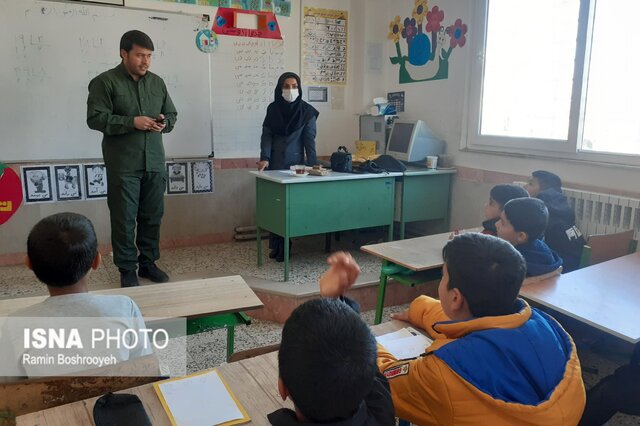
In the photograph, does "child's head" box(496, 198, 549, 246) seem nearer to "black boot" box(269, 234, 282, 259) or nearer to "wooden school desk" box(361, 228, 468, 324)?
"wooden school desk" box(361, 228, 468, 324)

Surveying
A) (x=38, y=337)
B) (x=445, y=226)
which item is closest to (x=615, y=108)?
(x=445, y=226)

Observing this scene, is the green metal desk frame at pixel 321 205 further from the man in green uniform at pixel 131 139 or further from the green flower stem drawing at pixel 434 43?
the green flower stem drawing at pixel 434 43

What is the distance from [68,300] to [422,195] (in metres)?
3.38

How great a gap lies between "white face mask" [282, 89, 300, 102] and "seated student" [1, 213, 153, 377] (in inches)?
107

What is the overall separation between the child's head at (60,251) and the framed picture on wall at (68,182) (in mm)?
2853

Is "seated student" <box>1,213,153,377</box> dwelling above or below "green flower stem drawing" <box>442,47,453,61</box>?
below

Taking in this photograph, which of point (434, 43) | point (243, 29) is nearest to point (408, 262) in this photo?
point (434, 43)

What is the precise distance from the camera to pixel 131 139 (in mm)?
3281

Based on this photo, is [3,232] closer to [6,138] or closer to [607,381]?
[6,138]

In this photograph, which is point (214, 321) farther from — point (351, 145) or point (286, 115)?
point (351, 145)

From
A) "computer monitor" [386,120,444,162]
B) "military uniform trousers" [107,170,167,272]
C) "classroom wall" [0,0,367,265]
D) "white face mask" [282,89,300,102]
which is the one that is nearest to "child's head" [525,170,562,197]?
"computer monitor" [386,120,444,162]

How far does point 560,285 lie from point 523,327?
3.50ft

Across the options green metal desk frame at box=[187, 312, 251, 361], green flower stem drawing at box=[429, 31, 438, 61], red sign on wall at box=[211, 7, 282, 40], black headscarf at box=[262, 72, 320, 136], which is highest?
red sign on wall at box=[211, 7, 282, 40]

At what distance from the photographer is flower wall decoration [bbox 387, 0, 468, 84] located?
433 cm
